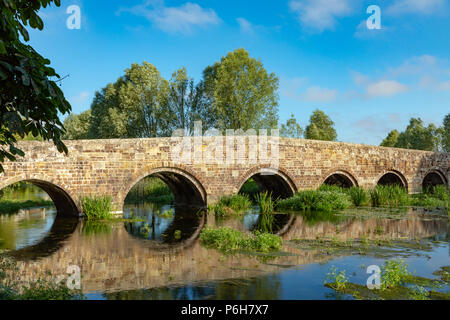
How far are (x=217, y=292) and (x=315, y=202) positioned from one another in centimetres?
1127

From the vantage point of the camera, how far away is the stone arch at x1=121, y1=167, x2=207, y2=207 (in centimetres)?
1354

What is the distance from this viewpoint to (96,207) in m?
12.3

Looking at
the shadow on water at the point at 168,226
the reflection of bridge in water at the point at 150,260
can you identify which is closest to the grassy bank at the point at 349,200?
the shadow on water at the point at 168,226

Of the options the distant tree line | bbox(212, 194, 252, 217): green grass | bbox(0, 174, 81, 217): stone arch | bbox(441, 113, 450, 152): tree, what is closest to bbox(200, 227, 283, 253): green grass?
bbox(212, 194, 252, 217): green grass

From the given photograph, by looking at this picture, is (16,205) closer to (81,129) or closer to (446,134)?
(81,129)

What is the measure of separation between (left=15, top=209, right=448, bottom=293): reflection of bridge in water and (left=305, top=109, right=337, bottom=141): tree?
30975mm

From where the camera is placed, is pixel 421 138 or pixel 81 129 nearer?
pixel 81 129

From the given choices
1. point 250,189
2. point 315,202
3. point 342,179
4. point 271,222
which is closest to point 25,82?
point 271,222

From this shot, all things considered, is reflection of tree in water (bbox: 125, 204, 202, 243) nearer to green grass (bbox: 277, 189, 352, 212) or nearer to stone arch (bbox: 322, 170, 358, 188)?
green grass (bbox: 277, 189, 352, 212)

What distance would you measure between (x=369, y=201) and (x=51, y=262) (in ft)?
49.6

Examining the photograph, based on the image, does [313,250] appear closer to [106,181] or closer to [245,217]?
[245,217]

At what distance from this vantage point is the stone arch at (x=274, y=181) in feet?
53.1
